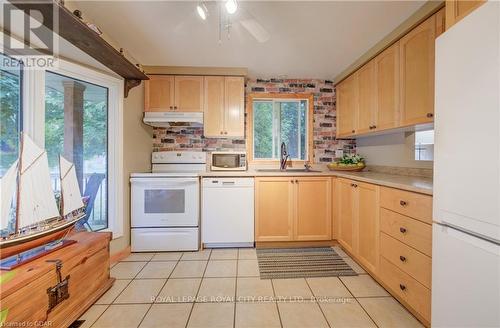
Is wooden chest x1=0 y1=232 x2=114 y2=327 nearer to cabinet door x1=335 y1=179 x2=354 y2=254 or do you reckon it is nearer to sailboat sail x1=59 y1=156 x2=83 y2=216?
sailboat sail x1=59 y1=156 x2=83 y2=216

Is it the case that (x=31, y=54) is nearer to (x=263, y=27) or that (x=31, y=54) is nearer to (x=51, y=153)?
(x=51, y=153)

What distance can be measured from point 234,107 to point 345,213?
1.93 meters

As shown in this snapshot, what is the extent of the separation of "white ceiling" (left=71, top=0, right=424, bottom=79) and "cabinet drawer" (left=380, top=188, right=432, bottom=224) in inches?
57.9

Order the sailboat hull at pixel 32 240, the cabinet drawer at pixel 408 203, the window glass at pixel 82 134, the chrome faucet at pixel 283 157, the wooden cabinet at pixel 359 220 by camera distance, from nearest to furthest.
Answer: the sailboat hull at pixel 32 240 < the cabinet drawer at pixel 408 203 < the window glass at pixel 82 134 < the wooden cabinet at pixel 359 220 < the chrome faucet at pixel 283 157

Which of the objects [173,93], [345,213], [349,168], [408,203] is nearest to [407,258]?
[408,203]

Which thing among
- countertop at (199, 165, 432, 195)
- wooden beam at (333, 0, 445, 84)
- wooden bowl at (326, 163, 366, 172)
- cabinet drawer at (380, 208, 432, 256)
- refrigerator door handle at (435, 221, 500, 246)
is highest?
wooden beam at (333, 0, 445, 84)

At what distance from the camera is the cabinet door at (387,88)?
2085 millimetres

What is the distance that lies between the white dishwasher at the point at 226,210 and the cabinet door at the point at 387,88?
1.56 metres

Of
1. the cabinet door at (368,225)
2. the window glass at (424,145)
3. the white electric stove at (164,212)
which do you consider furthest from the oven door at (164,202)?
the window glass at (424,145)

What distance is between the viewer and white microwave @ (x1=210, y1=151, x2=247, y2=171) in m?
3.06

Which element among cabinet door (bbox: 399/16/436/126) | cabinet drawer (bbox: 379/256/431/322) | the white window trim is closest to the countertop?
cabinet door (bbox: 399/16/436/126)

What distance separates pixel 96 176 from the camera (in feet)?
7.68

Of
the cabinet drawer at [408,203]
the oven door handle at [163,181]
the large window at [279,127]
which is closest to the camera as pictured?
the cabinet drawer at [408,203]

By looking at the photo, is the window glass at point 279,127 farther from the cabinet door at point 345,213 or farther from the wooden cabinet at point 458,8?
the wooden cabinet at point 458,8
